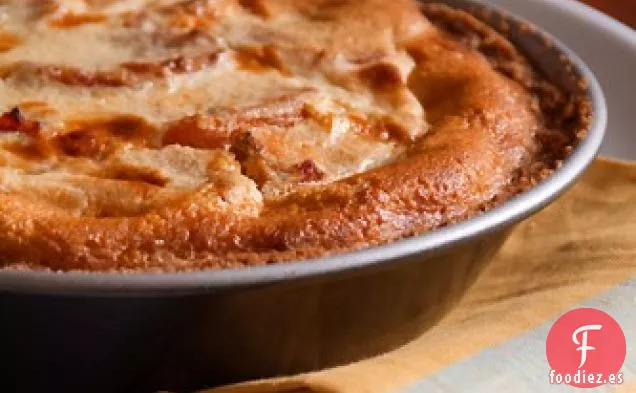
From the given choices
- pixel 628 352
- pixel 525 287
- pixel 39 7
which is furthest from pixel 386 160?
pixel 39 7

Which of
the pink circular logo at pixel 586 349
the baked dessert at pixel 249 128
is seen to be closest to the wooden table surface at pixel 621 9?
the baked dessert at pixel 249 128

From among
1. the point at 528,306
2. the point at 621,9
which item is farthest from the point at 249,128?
the point at 621,9

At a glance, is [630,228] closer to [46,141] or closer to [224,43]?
[224,43]

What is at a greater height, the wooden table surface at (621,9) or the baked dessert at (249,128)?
the baked dessert at (249,128)

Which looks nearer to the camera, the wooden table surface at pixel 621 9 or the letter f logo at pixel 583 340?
the letter f logo at pixel 583 340

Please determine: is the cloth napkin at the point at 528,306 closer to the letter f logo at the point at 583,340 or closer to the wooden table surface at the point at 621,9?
the letter f logo at the point at 583,340

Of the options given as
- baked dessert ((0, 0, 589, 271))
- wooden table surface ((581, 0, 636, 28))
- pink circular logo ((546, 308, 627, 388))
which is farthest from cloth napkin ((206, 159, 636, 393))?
wooden table surface ((581, 0, 636, 28))
